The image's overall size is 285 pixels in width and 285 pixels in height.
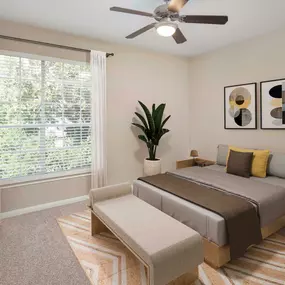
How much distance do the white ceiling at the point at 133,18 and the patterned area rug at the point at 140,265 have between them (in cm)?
270

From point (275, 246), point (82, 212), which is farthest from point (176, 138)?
point (275, 246)

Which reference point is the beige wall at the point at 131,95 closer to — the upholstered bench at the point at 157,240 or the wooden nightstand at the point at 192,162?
the wooden nightstand at the point at 192,162

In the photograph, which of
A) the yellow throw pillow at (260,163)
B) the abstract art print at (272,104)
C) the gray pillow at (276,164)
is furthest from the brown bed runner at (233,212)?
the abstract art print at (272,104)

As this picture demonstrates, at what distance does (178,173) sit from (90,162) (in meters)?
1.50

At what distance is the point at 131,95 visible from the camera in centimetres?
405

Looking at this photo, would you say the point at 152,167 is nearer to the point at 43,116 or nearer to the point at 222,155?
the point at 222,155

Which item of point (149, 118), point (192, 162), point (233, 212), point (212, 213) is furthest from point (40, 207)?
point (192, 162)

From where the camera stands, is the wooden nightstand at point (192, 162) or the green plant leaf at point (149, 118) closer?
the green plant leaf at point (149, 118)

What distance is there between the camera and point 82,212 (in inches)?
125

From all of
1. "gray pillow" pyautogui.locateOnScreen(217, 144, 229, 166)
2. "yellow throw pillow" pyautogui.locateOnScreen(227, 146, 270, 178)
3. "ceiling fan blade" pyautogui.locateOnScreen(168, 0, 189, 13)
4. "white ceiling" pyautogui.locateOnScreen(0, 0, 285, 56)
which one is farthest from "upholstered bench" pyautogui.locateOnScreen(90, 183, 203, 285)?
"white ceiling" pyautogui.locateOnScreen(0, 0, 285, 56)

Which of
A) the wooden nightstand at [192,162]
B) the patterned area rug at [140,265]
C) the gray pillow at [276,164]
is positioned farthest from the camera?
the wooden nightstand at [192,162]

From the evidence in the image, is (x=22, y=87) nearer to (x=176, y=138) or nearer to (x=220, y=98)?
(x=176, y=138)

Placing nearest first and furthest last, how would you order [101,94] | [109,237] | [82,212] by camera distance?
[109,237]
[82,212]
[101,94]

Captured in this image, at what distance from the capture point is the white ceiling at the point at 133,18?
8.21ft
